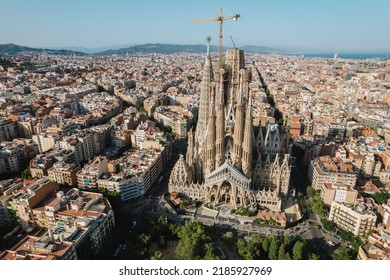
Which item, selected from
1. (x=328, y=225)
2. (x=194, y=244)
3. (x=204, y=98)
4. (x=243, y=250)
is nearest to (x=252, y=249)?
(x=243, y=250)

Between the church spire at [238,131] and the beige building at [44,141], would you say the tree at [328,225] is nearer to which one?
the church spire at [238,131]

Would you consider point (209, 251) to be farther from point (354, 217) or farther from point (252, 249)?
point (354, 217)

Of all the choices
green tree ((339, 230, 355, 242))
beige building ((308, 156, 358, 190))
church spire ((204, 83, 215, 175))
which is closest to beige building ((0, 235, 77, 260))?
church spire ((204, 83, 215, 175))

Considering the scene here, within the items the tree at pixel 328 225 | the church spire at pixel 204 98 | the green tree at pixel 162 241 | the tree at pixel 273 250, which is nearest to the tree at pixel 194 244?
the green tree at pixel 162 241

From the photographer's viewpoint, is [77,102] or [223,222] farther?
[77,102]

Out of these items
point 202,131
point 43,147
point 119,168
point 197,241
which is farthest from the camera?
point 43,147

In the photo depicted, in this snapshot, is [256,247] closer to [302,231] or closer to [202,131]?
[302,231]

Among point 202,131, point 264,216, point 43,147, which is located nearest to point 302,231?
point 264,216
